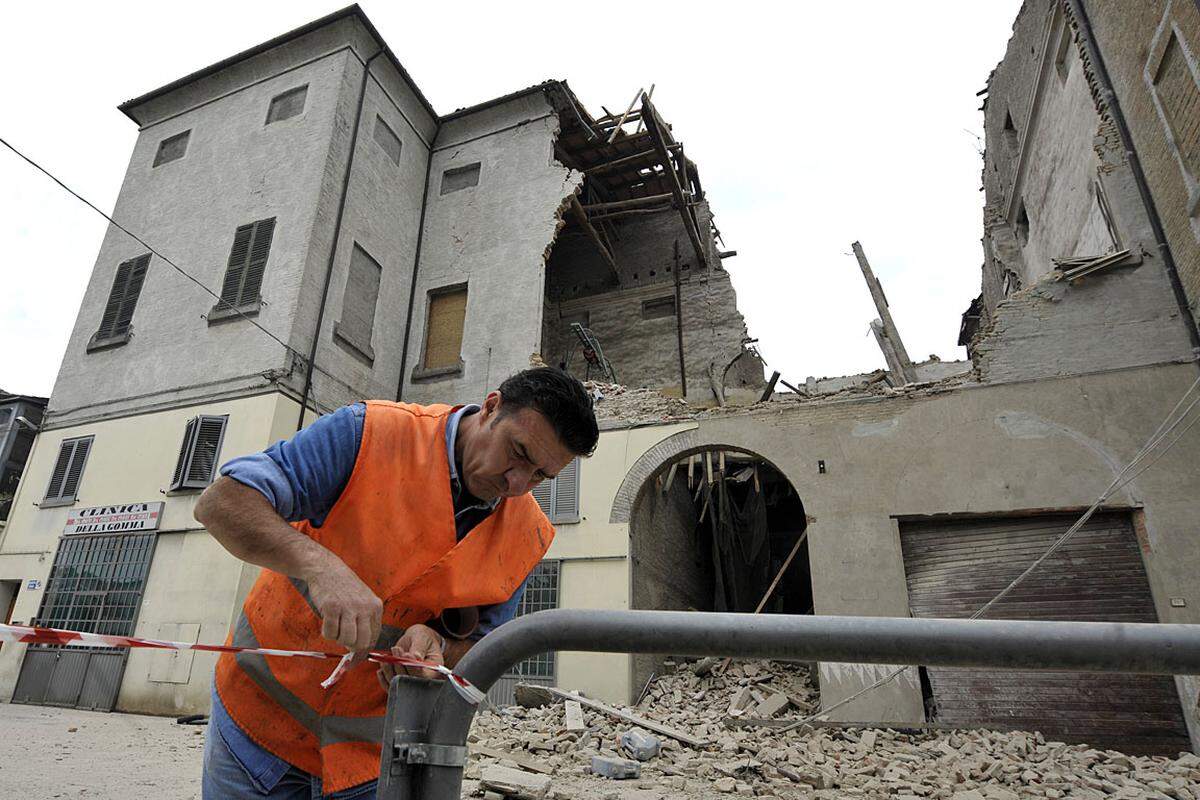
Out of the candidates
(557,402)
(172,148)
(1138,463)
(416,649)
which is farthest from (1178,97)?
(172,148)

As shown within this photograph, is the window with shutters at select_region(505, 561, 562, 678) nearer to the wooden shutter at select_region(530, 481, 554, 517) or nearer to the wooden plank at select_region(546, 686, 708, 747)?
the wooden plank at select_region(546, 686, 708, 747)

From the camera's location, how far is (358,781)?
162 cm

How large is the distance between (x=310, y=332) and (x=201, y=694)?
5738 mm

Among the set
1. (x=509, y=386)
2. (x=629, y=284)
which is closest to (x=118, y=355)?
Answer: (x=629, y=284)

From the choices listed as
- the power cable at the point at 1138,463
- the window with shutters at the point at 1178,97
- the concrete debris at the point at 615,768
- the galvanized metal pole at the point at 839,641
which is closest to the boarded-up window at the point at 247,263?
the concrete debris at the point at 615,768

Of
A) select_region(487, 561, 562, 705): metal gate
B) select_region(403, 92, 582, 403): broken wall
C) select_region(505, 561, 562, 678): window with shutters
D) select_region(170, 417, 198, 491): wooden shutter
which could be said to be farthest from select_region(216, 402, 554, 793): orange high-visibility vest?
select_region(170, 417, 198, 491): wooden shutter

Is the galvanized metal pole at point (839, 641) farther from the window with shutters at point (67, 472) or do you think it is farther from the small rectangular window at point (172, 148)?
the small rectangular window at point (172, 148)

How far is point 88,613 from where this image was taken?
427 inches

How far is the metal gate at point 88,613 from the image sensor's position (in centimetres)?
1005

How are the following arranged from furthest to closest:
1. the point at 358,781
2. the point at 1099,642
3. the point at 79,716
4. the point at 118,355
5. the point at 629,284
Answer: the point at 629,284
the point at 118,355
the point at 79,716
the point at 358,781
the point at 1099,642

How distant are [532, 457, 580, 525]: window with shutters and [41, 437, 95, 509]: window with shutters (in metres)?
8.13

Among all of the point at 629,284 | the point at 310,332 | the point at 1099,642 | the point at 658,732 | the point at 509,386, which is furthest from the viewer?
the point at 629,284

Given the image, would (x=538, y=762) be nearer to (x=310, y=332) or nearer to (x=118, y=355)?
(x=310, y=332)

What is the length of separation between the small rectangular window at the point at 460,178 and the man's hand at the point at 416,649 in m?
14.3
